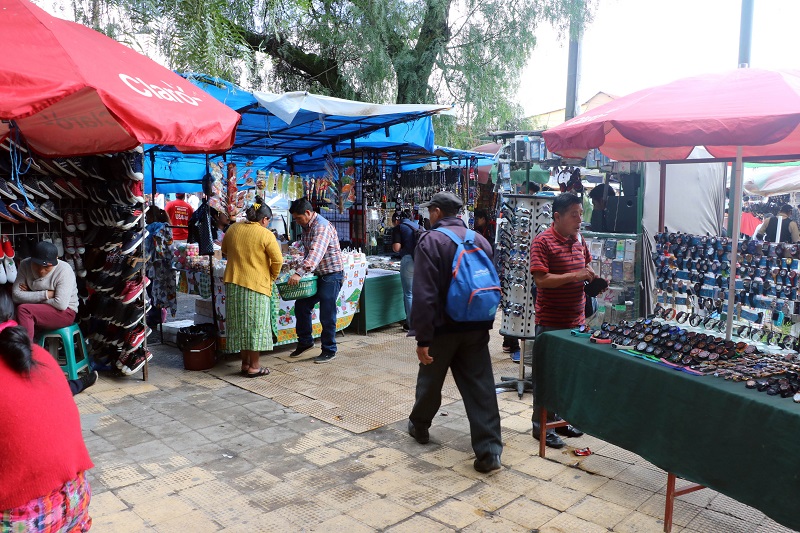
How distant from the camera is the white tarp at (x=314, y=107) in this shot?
5.85m

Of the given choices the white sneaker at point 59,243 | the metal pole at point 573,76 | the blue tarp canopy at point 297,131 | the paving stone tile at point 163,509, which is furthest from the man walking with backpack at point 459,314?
the metal pole at point 573,76

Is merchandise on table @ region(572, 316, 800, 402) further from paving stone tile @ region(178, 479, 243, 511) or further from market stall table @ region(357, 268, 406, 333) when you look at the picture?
market stall table @ region(357, 268, 406, 333)

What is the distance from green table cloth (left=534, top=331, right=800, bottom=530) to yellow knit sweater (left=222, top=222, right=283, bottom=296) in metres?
2.98

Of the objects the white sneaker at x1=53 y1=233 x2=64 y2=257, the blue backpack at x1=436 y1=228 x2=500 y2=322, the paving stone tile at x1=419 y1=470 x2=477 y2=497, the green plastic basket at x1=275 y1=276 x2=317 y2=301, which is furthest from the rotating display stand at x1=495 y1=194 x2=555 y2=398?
the white sneaker at x1=53 y1=233 x2=64 y2=257

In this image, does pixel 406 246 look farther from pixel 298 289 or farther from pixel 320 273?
pixel 298 289

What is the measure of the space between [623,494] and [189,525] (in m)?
2.38

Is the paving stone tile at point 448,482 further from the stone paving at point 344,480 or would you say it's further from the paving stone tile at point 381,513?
the paving stone tile at point 381,513

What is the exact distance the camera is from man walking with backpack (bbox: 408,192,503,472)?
11.8ft

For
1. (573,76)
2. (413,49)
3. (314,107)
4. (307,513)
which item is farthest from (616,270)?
(413,49)

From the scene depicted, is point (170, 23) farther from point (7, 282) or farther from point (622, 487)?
point (622, 487)

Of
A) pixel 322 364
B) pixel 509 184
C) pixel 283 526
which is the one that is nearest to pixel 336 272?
pixel 322 364

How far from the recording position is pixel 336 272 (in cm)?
645

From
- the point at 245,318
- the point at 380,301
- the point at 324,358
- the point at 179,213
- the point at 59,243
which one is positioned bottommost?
the point at 324,358

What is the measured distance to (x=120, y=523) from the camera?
3070mm
